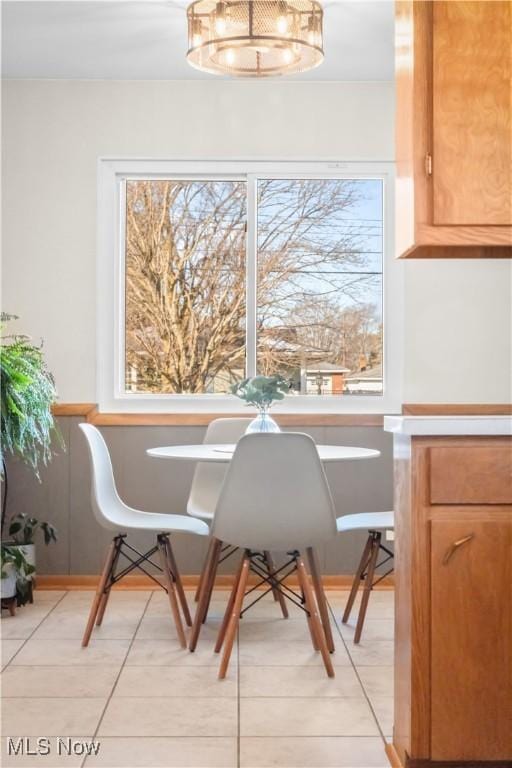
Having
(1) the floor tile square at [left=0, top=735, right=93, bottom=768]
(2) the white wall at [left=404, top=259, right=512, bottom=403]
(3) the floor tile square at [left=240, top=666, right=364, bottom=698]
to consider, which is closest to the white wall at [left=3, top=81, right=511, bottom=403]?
(2) the white wall at [left=404, top=259, right=512, bottom=403]

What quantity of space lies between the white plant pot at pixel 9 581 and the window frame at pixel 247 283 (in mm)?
1002

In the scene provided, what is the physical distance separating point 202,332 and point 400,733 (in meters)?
2.77

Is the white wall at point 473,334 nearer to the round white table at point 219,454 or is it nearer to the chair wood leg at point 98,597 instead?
the round white table at point 219,454

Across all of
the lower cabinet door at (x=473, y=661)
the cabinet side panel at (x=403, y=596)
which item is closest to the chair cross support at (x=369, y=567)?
the cabinet side panel at (x=403, y=596)

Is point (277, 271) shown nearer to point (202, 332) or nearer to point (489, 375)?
point (202, 332)

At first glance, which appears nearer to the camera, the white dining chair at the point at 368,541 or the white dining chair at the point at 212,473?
the white dining chair at the point at 368,541

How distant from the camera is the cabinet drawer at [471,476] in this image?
212cm

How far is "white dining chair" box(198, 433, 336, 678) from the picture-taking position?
3.04 m

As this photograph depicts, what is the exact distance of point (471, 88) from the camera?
2209 mm

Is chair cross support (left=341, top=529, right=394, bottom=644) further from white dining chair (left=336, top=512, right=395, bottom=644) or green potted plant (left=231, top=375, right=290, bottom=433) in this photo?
green potted plant (left=231, top=375, right=290, bottom=433)

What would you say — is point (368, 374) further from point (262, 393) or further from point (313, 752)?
point (313, 752)

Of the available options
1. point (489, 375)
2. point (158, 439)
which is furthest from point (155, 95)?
point (489, 375)

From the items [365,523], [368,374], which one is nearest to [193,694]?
[365,523]

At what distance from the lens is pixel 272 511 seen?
308 centimetres
